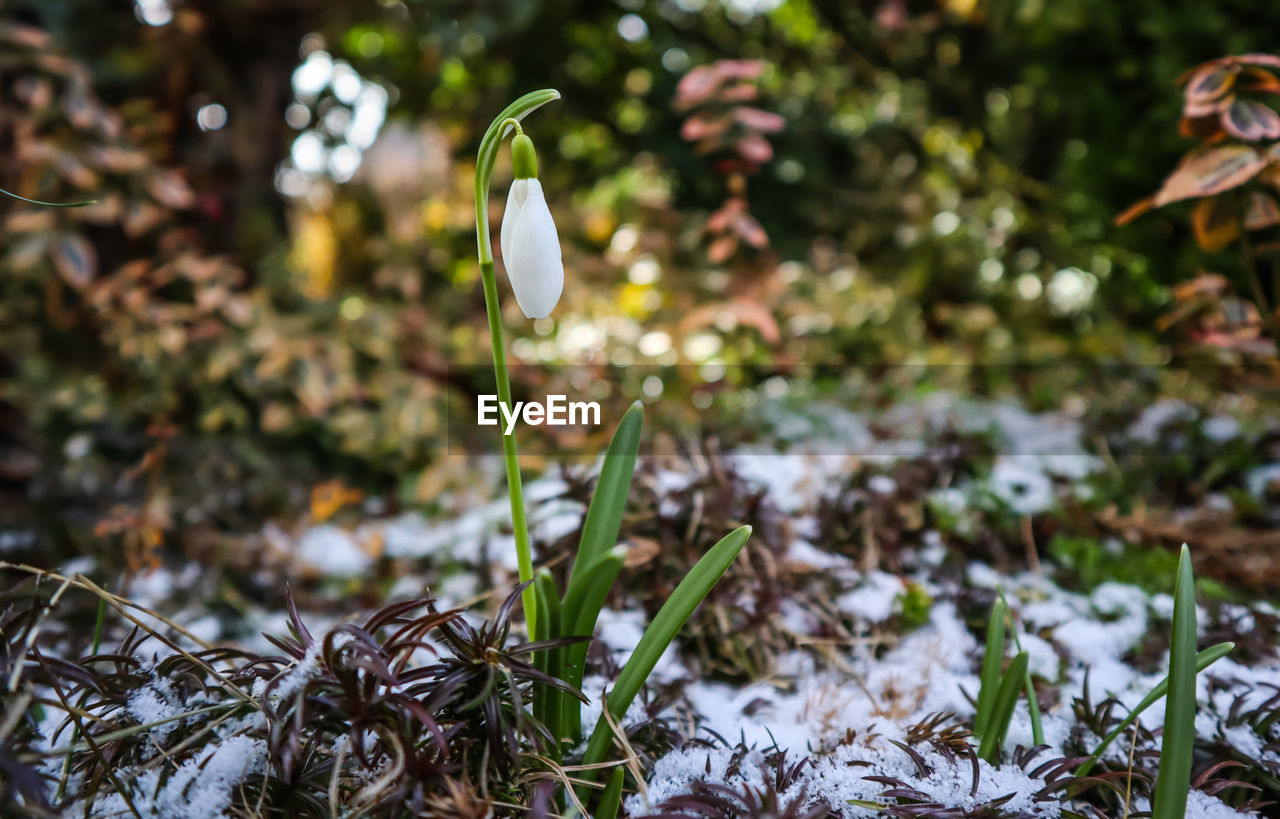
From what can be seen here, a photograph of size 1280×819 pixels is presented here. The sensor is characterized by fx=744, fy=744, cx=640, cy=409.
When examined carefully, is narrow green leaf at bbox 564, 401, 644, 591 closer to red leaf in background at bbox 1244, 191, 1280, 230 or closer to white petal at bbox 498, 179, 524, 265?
white petal at bbox 498, 179, 524, 265

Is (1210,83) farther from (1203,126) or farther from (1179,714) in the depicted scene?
(1179,714)

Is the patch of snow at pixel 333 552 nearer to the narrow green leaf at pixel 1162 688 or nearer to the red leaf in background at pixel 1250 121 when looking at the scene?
the narrow green leaf at pixel 1162 688

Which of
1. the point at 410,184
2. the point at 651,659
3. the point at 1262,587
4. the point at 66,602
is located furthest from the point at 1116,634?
the point at 410,184

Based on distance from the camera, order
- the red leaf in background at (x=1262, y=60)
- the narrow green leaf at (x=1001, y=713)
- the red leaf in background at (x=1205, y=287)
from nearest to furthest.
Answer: the narrow green leaf at (x=1001, y=713)
the red leaf in background at (x=1262, y=60)
the red leaf in background at (x=1205, y=287)

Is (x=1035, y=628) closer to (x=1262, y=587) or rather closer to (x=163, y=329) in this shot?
(x=1262, y=587)

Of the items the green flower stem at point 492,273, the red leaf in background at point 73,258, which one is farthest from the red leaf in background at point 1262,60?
the red leaf in background at point 73,258

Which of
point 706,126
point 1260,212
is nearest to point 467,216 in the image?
point 706,126
